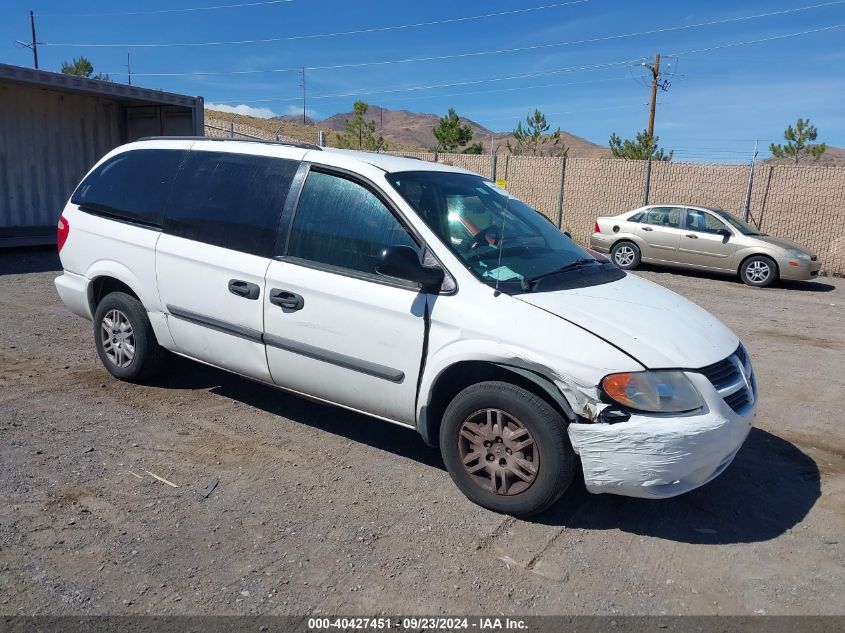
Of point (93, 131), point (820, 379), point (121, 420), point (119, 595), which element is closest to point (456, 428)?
point (119, 595)

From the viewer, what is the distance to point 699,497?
4203 mm

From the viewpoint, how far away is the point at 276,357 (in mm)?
4543

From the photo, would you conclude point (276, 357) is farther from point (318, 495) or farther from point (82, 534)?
point (82, 534)

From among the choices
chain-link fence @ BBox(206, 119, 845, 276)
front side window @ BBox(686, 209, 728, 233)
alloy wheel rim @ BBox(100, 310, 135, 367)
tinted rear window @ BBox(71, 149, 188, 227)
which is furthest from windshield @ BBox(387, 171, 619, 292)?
chain-link fence @ BBox(206, 119, 845, 276)

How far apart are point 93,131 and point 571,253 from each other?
1319cm

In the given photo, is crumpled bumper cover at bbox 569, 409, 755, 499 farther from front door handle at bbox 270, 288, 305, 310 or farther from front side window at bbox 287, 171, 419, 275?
front door handle at bbox 270, 288, 305, 310

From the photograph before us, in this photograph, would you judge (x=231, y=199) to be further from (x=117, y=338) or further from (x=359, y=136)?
(x=359, y=136)

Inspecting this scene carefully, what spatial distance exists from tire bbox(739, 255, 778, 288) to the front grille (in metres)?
10.4

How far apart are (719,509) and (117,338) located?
4.40m

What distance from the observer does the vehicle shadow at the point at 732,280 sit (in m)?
13.8

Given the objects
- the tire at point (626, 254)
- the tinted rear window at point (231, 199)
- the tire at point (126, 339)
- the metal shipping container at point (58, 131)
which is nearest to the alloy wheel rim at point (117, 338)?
the tire at point (126, 339)

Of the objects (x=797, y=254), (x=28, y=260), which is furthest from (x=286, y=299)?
(x=797, y=254)

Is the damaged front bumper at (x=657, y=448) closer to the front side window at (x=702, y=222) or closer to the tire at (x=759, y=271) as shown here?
the tire at (x=759, y=271)

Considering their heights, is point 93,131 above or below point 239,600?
above
